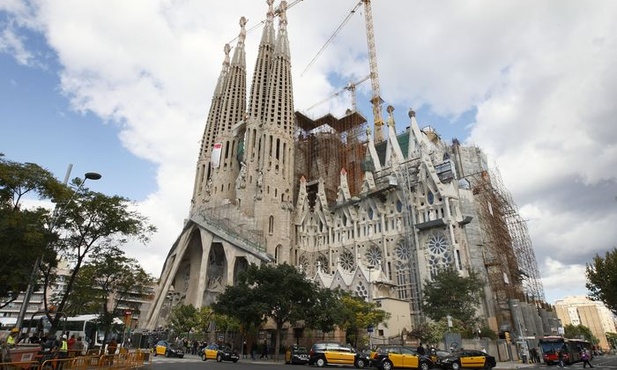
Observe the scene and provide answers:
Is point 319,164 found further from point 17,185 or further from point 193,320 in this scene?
point 17,185

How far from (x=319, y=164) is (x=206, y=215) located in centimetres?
2072

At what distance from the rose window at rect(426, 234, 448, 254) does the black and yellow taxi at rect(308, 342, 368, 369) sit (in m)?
24.2

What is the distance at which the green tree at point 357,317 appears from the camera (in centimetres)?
2930

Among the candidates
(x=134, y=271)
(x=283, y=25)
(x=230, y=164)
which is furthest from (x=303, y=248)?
(x=283, y=25)

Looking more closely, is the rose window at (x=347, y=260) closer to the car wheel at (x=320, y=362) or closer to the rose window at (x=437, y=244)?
the rose window at (x=437, y=244)

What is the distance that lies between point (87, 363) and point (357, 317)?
20387 millimetres

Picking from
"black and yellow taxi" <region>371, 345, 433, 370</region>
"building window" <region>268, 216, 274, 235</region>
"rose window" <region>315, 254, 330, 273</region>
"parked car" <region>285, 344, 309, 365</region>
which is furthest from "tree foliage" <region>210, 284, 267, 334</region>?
"rose window" <region>315, 254, 330, 273</region>

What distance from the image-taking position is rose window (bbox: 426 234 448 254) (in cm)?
4203

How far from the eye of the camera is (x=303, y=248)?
54.0 meters

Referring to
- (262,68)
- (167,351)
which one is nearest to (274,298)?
(167,351)

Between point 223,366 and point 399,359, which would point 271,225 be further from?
point 399,359

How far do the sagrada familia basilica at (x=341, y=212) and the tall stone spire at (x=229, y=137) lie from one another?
0.19m

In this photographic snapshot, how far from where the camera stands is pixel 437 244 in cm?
4278

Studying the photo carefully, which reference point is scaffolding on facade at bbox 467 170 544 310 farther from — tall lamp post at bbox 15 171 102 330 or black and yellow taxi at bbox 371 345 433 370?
tall lamp post at bbox 15 171 102 330
